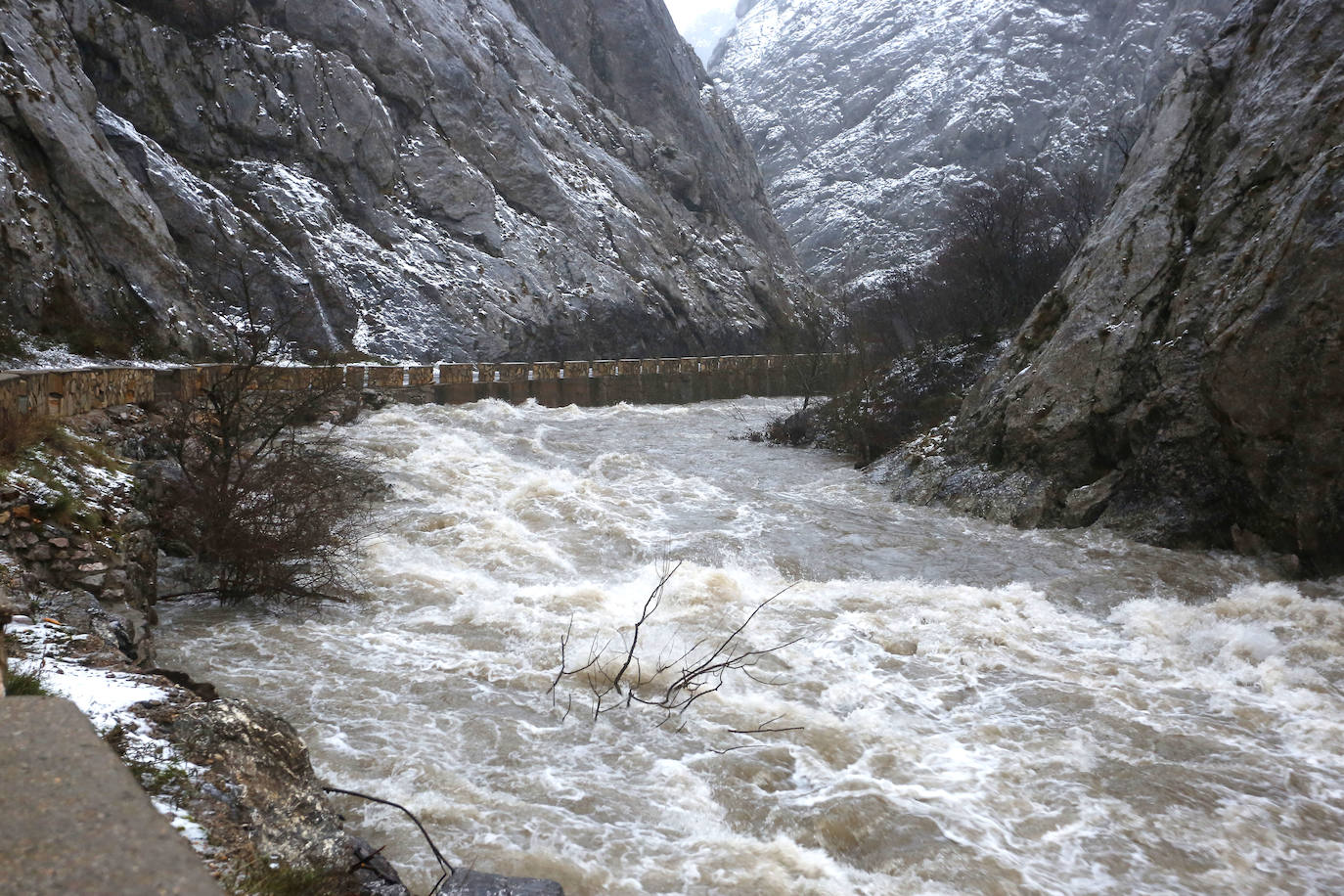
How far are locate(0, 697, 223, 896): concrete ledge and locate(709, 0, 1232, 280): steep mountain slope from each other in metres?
90.0

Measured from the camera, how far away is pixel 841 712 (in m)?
7.05

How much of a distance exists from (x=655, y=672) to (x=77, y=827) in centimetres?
592

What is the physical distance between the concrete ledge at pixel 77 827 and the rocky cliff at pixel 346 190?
18.1 m

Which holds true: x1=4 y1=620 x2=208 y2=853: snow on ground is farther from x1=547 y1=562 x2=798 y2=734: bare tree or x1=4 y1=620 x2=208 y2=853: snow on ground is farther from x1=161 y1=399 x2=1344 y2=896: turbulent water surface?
x1=547 y1=562 x2=798 y2=734: bare tree

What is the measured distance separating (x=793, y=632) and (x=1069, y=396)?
7564 millimetres

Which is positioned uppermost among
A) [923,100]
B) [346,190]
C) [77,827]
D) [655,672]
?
[923,100]

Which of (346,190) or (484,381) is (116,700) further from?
(346,190)

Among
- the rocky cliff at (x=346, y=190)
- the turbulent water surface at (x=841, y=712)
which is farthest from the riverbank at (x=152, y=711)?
the rocky cliff at (x=346, y=190)

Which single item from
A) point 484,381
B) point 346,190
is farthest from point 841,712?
point 346,190

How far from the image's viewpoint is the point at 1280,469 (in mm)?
10648

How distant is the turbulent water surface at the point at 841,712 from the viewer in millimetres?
5129

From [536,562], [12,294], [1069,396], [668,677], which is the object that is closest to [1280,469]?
[1069,396]

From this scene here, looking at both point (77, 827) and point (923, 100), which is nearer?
point (77, 827)

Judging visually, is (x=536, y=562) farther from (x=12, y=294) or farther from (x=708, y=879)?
(x=12, y=294)
